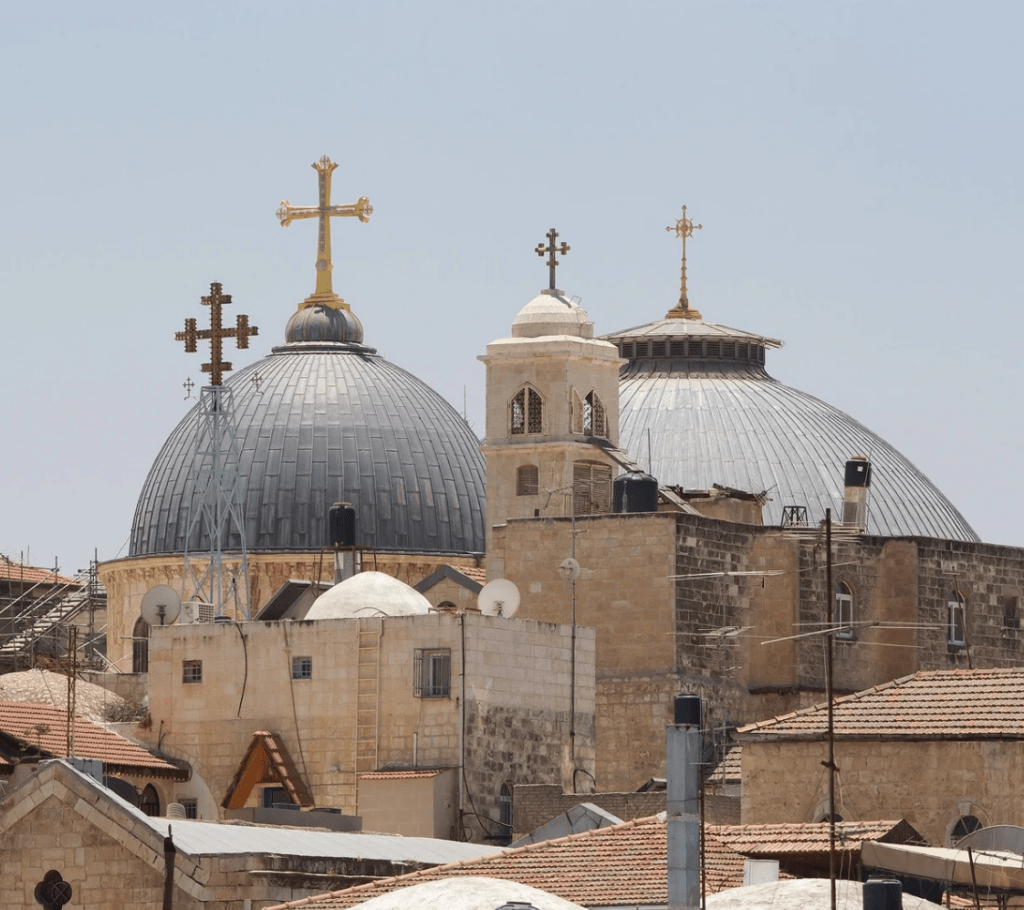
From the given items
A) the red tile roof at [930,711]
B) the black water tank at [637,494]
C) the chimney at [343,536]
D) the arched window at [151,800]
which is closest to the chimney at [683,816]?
the red tile roof at [930,711]

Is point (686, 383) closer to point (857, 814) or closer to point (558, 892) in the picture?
point (857, 814)

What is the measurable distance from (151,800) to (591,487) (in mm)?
10966

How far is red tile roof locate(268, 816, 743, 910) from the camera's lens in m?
36.3

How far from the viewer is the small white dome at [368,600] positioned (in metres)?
55.6

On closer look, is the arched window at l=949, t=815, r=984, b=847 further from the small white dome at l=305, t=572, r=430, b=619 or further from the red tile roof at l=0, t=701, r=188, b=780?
the small white dome at l=305, t=572, r=430, b=619

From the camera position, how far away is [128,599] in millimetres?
70125

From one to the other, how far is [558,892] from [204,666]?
20.1 meters

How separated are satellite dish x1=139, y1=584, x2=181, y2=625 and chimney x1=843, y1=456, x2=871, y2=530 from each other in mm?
12709

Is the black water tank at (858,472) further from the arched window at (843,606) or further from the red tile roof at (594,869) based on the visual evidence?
the red tile roof at (594,869)

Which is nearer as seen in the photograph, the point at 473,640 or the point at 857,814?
the point at 857,814

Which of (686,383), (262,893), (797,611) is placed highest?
(686,383)

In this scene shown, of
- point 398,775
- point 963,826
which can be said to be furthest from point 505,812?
point 963,826

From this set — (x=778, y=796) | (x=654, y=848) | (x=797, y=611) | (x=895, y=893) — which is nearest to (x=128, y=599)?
(x=797, y=611)

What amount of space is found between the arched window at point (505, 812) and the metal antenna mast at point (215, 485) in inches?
385
